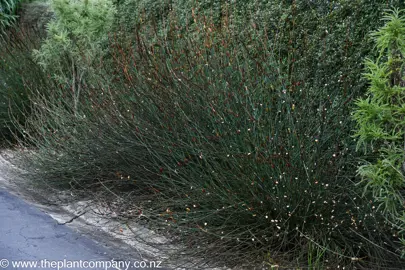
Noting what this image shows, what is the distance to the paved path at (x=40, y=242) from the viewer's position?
14.9ft

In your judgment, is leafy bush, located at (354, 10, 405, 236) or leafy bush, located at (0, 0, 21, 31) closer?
leafy bush, located at (354, 10, 405, 236)

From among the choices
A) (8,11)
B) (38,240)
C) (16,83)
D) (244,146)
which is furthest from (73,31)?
(8,11)

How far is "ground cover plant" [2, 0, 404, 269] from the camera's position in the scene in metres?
4.50

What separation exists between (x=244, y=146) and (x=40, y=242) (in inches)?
68.3

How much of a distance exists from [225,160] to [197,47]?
53.0 inches

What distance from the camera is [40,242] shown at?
4.89 metres

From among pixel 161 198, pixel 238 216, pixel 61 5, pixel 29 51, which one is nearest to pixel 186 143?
pixel 161 198

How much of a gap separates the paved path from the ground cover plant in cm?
52

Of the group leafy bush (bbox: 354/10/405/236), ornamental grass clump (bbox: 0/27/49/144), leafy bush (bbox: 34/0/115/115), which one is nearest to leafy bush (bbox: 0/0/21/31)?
ornamental grass clump (bbox: 0/27/49/144)

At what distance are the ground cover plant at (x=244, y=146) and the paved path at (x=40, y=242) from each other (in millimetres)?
517

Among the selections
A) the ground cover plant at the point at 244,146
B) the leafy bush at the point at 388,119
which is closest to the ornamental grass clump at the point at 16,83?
the ground cover plant at the point at 244,146

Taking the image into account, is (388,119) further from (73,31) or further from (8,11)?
(8,11)

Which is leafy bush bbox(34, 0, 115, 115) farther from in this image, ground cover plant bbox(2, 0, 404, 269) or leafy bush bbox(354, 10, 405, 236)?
leafy bush bbox(354, 10, 405, 236)

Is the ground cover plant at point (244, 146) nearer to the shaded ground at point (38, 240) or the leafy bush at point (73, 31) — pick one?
the shaded ground at point (38, 240)
